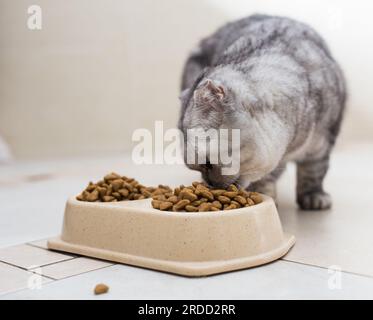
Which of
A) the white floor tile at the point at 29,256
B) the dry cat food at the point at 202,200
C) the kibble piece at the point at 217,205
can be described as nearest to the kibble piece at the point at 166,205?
the dry cat food at the point at 202,200

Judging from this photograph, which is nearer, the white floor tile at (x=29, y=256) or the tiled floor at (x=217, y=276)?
the tiled floor at (x=217, y=276)

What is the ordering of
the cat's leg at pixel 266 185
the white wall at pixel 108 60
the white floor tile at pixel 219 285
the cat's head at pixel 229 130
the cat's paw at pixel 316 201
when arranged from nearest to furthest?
the white floor tile at pixel 219 285
the cat's head at pixel 229 130
the cat's leg at pixel 266 185
the cat's paw at pixel 316 201
the white wall at pixel 108 60

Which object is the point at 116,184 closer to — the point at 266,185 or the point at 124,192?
the point at 124,192

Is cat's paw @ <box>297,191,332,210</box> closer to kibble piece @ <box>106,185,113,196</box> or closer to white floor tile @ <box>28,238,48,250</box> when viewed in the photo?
kibble piece @ <box>106,185,113,196</box>

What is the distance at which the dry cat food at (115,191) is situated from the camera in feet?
6.01

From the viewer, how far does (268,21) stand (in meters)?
2.47

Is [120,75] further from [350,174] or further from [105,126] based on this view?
[350,174]

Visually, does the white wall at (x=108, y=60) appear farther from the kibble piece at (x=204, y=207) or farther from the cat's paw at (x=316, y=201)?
the kibble piece at (x=204, y=207)

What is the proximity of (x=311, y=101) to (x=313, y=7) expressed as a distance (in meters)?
3.35

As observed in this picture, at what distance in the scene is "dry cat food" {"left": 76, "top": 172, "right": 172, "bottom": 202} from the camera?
183cm

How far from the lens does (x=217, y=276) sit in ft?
4.91

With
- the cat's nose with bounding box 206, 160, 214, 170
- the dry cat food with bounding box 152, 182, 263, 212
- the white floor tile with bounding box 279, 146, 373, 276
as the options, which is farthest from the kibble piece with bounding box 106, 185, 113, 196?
the white floor tile with bounding box 279, 146, 373, 276

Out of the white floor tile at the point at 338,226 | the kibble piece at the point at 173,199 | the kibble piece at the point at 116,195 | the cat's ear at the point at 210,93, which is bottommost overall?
the white floor tile at the point at 338,226

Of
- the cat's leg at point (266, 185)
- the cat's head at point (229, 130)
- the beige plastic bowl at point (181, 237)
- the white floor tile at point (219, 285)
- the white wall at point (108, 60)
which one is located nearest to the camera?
the white floor tile at point (219, 285)
